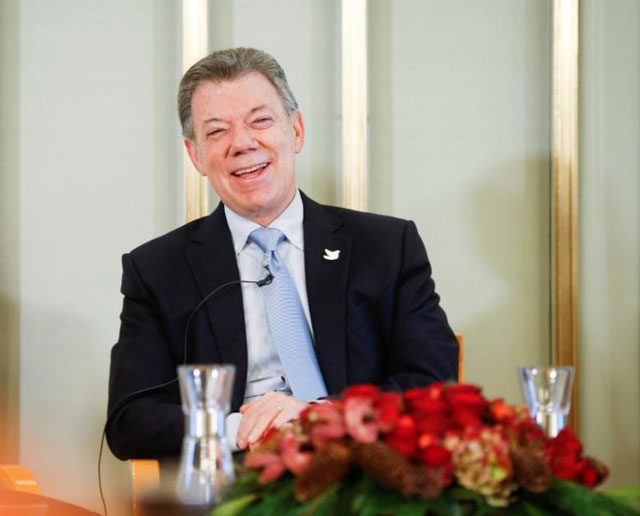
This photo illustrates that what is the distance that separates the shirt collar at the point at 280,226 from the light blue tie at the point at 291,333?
80 millimetres

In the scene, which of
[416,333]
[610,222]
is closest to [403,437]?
[416,333]

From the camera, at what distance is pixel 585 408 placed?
12.0ft

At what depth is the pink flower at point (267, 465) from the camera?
1329 mm

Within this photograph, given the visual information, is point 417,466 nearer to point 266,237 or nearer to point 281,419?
point 281,419

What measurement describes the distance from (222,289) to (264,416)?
53 cm

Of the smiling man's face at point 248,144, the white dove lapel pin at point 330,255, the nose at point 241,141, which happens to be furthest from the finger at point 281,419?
the nose at point 241,141

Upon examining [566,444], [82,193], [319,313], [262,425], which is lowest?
[262,425]

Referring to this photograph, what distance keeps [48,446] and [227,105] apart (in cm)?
151

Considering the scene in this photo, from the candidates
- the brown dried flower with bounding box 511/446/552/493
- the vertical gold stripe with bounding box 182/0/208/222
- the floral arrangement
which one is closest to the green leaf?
the floral arrangement

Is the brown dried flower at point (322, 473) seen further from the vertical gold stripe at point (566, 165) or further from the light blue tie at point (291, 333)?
the vertical gold stripe at point (566, 165)

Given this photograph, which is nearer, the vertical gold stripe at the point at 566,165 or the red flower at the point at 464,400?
the red flower at the point at 464,400

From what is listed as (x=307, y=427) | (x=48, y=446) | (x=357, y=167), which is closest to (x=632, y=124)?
(x=357, y=167)

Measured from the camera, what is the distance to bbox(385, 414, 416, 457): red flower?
1.25 meters

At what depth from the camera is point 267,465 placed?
1.35 meters
